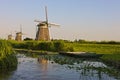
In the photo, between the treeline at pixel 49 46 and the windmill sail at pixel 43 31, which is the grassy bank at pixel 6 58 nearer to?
the treeline at pixel 49 46

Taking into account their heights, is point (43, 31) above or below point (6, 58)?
above

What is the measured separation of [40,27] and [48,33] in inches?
111

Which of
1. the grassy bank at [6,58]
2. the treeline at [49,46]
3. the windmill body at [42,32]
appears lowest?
the grassy bank at [6,58]

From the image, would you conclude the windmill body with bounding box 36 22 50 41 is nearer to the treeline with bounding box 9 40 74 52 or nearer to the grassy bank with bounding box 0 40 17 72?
the treeline with bounding box 9 40 74 52

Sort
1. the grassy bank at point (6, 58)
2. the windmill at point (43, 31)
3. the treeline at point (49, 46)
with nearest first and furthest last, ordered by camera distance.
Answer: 1. the grassy bank at point (6, 58)
2. the treeline at point (49, 46)
3. the windmill at point (43, 31)

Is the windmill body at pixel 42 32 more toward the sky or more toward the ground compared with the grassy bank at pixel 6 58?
more toward the sky

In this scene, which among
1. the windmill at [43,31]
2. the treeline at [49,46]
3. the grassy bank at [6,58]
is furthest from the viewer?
the windmill at [43,31]

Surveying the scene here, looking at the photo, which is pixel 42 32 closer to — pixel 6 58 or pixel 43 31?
pixel 43 31

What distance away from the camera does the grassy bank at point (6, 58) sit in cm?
2222

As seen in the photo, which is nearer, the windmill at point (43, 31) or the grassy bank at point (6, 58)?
the grassy bank at point (6, 58)

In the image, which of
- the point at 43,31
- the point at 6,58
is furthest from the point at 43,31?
the point at 6,58

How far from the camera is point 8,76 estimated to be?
19.1 m

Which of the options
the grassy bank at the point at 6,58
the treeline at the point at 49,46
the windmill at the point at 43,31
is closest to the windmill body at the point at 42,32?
the windmill at the point at 43,31

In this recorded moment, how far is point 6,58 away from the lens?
22.7 m
